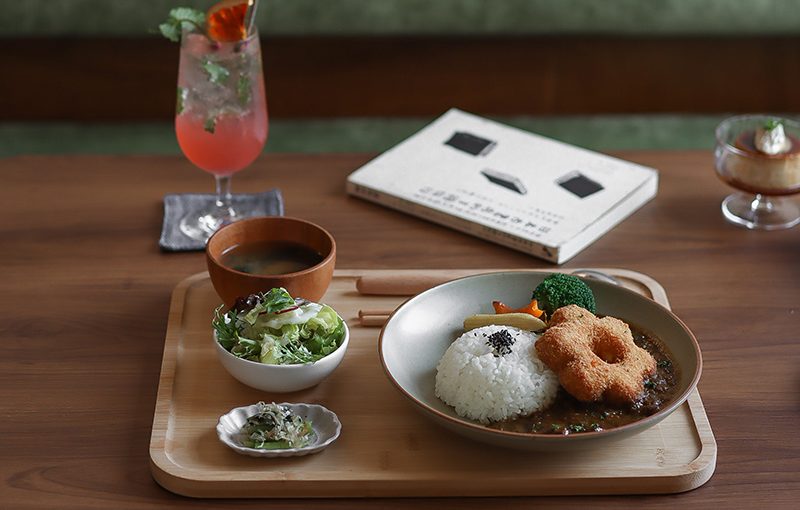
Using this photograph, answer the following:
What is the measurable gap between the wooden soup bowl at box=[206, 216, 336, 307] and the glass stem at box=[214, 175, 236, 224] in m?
0.23

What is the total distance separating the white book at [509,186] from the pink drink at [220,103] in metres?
0.21

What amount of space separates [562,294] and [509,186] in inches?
18.6

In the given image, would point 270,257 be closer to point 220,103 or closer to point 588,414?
point 220,103

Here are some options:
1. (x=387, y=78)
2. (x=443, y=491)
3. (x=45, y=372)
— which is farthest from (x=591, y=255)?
(x=387, y=78)

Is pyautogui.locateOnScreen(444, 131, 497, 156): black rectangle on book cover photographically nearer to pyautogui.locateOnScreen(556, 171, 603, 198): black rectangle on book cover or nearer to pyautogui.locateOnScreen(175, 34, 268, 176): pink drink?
pyautogui.locateOnScreen(556, 171, 603, 198): black rectangle on book cover

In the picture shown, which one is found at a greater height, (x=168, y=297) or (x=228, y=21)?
(x=228, y=21)

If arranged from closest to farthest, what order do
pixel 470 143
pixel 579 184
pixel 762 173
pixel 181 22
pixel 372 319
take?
1. pixel 372 319
2. pixel 181 22
3. pixel 762 173
4. pixel 579 184
5. pixel 470 143

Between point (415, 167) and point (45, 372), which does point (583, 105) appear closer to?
point (415, 167)

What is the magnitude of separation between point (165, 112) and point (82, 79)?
0.74 feet

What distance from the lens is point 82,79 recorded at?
2.70 metres

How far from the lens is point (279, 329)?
118cm

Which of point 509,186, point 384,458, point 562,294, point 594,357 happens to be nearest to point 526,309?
point 562,294

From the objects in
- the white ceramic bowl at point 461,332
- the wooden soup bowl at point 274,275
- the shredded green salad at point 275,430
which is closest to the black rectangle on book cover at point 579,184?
the white ceramic bowl at point 461,332

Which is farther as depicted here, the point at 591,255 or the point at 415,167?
the point at 415,167
